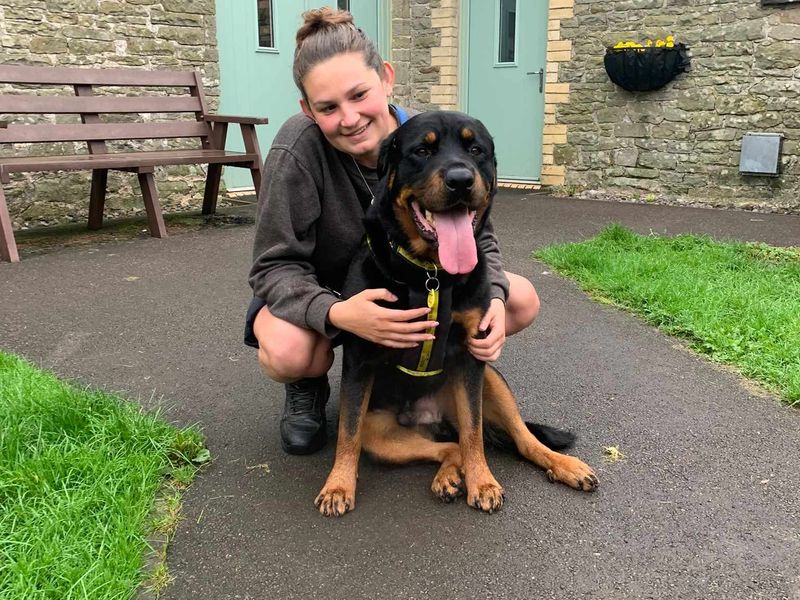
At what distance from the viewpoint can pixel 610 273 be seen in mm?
5188

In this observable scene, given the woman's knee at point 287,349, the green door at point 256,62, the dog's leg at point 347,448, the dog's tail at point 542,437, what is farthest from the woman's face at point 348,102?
the green door at point 256,62

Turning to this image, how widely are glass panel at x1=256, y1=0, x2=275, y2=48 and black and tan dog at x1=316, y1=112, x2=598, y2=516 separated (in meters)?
7.03

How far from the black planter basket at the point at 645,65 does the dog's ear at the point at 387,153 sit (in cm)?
706

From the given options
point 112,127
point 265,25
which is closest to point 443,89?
point 265,25

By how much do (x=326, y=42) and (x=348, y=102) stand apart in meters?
0.22

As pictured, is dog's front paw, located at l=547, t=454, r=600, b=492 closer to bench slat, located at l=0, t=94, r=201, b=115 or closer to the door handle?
bench slat, located at l=0, t=94, r=201, b=115

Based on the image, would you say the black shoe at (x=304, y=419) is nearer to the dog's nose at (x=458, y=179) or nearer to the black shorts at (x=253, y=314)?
the black shorts at (x=253, y=314)

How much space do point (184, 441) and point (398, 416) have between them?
0.85 metres

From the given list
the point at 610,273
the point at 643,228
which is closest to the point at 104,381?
the point at 610,273

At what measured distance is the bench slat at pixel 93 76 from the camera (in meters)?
6.12

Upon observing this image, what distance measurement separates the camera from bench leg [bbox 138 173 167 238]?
247 inches

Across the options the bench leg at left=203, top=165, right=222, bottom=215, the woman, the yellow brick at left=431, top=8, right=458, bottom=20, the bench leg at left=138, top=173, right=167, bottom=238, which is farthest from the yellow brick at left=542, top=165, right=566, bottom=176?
the woman

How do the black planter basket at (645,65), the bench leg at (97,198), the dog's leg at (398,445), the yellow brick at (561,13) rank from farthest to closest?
the yellow brick at (561,13) < the black planter basket at (645,65) < the bench leg at (97,198) < the dog's leg at (398,445)

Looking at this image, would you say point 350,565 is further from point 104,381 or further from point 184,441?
point 104,381
